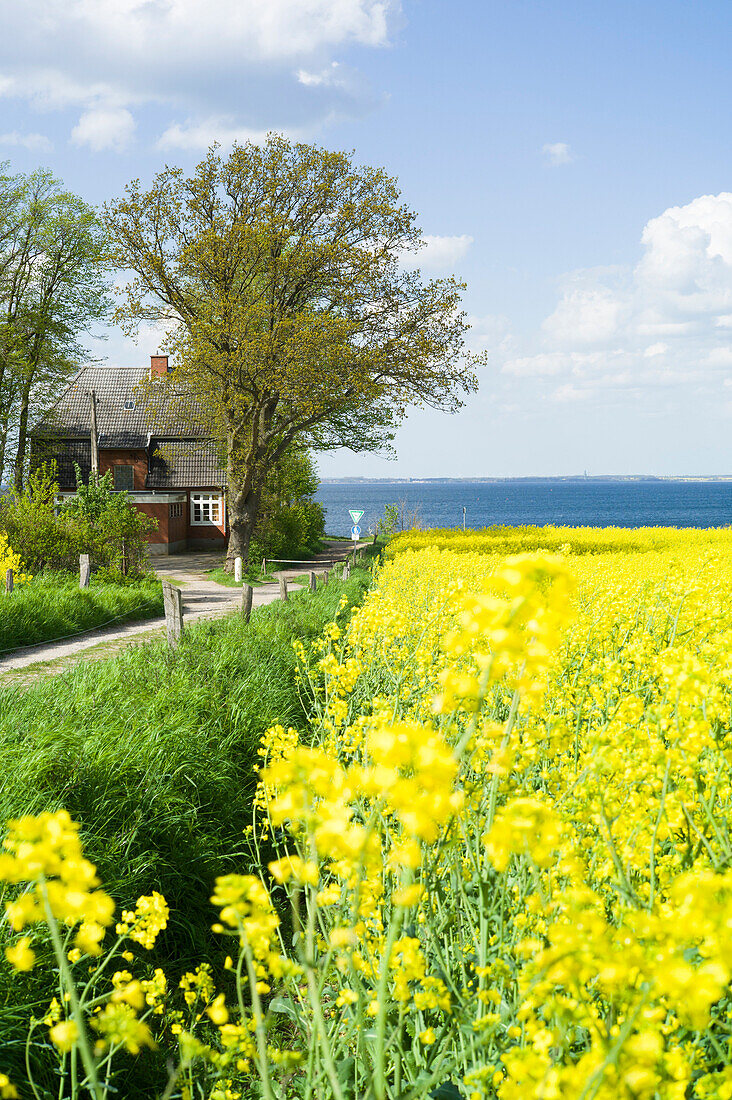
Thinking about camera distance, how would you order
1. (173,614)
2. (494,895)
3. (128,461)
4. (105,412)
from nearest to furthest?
1. (494,895)
2. (173,614)
3. (128,461)
4. (105,412)

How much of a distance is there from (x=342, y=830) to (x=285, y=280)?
22.0m

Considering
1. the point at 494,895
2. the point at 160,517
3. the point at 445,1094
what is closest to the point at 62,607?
the point at 494,895

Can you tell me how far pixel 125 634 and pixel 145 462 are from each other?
20.0m

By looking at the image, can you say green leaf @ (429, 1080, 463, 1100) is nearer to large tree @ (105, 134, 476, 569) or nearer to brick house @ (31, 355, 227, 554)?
large tree @ (105, 134, 476, 569)

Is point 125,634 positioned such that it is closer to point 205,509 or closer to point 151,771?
point 151,771

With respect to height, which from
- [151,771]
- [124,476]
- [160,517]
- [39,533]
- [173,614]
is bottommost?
[151,771]

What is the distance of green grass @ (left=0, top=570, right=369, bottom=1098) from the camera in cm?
408

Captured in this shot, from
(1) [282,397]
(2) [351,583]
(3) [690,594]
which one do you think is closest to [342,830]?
(3) [690,594]

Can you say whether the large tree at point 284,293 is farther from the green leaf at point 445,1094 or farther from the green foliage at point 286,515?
the green leaf at point 445,1094

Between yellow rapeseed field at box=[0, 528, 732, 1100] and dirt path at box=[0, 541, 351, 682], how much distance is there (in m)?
5.74

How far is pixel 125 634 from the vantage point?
482 inches

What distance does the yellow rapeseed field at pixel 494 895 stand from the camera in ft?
3.77

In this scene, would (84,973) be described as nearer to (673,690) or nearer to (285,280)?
(673,690)

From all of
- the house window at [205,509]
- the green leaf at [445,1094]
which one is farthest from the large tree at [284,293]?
the green leaf at [445,1094]
